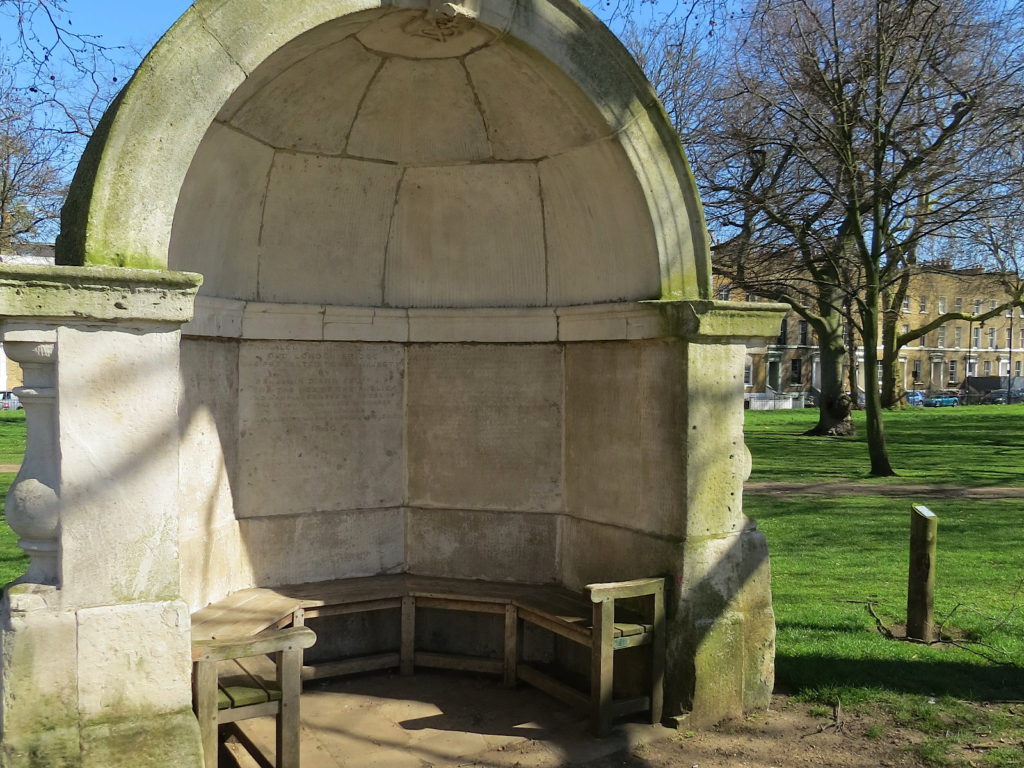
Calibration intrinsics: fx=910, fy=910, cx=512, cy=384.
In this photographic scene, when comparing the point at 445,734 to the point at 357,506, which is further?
the point at 357,506

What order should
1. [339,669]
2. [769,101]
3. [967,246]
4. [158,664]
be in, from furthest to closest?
[967,246]
[769,101]
[339,669]
[158,664]

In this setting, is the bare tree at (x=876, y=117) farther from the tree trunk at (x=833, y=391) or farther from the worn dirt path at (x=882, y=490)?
the tree trunk at (x=833, y=391)

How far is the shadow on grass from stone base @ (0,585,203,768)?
11.7 feet

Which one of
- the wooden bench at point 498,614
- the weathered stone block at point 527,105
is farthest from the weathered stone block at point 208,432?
the weathered stone block at point 527,105

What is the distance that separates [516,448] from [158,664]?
10.1ft

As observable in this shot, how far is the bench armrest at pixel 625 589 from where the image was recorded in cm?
488

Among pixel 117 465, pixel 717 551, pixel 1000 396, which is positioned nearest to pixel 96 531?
pixel 117 465

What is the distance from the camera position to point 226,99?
13.4 feet

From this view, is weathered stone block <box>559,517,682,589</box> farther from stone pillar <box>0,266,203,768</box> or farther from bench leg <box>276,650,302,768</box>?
stone pillar <box>0,266,203,768</box>

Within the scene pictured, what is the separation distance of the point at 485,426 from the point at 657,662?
6.91 feet

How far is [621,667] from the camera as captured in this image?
544 cm

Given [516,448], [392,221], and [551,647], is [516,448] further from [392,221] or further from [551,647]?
[392,221]

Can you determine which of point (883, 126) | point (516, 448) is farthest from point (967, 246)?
point (516, 448)

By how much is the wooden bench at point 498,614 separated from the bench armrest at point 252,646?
80 cm
